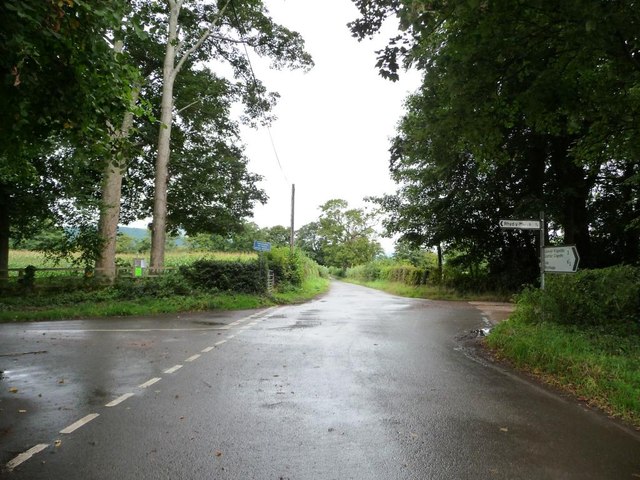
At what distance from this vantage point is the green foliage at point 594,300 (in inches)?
334

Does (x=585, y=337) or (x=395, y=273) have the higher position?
(x=395, y=273)

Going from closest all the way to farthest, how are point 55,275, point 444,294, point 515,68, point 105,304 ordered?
point 515,68, point 105,304, point 55,275, point 444,294

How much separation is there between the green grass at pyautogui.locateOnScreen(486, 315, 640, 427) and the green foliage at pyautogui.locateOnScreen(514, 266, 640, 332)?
408mm

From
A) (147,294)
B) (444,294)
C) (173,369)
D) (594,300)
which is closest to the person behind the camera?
(173,369)

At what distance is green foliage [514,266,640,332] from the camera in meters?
8.48

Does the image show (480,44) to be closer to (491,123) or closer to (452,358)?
(491,123)

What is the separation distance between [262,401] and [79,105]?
4589 millimetres

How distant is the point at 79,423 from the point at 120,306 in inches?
457

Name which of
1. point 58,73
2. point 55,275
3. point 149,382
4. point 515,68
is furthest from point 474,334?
point 55,275

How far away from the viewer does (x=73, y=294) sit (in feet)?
56.3

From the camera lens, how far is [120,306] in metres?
15.6

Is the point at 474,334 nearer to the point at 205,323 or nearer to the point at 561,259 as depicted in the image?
the point at 561,259

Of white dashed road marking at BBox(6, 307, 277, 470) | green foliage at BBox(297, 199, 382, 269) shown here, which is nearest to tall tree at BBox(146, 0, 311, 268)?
white dashed road marking at BBox(6, 307, 277, 470)

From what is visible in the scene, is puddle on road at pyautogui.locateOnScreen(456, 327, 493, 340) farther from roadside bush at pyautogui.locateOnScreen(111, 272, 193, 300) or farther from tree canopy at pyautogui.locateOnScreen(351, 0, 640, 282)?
roadside bush at pyautogui.locateOnScreen(111, 272, 193, 300)
